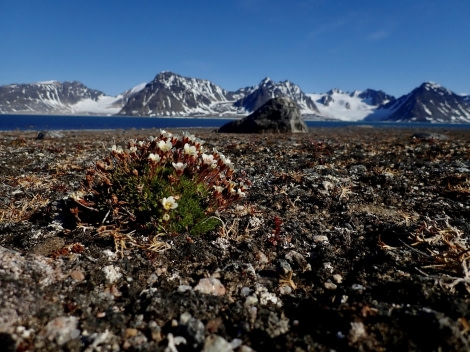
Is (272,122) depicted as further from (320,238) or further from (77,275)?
(77,275)

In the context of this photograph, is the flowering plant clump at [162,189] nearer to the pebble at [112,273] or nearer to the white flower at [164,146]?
the white flower at [164,146]

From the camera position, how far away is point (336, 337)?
9.29 ft

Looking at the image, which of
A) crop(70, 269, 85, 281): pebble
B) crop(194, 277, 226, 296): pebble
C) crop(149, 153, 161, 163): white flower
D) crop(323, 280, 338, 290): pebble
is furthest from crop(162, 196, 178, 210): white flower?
crop(323, 280, 338, 290): pebble

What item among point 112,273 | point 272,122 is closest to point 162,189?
point 112,273

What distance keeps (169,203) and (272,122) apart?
35.0 metres

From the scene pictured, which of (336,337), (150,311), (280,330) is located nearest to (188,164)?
(150,311)

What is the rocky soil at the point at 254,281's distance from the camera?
282cm

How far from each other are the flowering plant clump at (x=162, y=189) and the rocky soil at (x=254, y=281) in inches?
14.0

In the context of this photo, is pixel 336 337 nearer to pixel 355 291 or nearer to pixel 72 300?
pixel 355 291

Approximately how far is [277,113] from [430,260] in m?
37.5

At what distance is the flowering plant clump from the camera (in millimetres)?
4781

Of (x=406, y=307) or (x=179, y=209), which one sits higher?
(x=179, y=209)

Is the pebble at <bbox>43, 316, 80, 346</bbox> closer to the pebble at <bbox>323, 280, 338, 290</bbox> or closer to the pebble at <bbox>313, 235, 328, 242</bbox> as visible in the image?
the pebble at <bbox>323, 280, 338, 290</bbox>

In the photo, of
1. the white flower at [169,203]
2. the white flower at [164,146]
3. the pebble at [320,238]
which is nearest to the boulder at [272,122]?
the white flower at [164,146]
